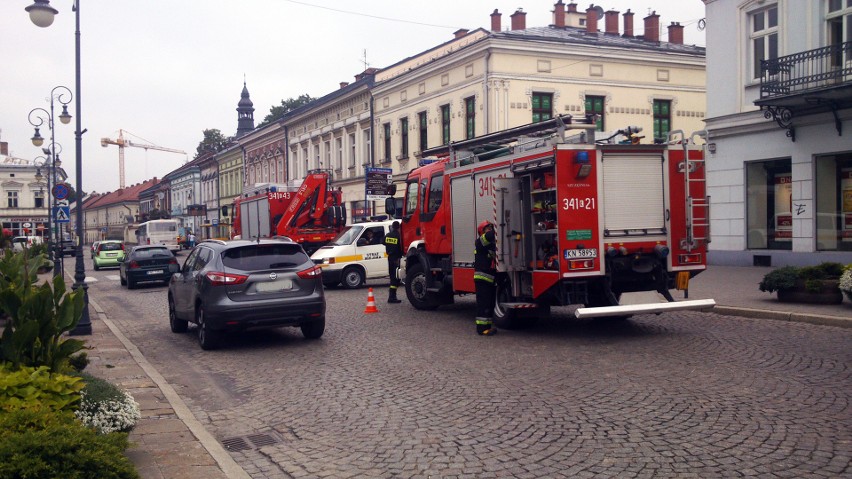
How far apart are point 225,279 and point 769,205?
16.0m

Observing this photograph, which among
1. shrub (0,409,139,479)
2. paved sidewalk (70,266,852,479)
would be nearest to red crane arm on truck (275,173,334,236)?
paved sidewalk (70,266,852,479)

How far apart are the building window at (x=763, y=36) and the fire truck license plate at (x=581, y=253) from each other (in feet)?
42.3

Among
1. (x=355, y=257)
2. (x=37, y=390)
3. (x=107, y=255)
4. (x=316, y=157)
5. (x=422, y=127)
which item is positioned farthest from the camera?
(x=316, y=157)

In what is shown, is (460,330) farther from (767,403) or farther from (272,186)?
(272,186)

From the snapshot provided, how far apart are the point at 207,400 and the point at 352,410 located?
5.60 ft

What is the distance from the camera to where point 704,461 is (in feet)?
17.1

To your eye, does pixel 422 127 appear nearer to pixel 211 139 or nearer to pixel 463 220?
pixel 463 220

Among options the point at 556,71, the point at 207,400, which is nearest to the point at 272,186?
the point at 556,71

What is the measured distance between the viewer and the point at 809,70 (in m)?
18.4

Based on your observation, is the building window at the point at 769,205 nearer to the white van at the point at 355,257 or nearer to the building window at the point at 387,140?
the white van at the point at 355,257

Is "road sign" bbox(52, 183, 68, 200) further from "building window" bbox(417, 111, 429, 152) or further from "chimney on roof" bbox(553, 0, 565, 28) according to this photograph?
"chimney on roof" bbox(553, 0, 565, 28)

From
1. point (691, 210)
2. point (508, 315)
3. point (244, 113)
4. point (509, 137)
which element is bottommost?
point (508, 315)

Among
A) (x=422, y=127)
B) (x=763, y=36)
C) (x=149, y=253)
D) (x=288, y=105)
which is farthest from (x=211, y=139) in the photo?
(x=763, y=36)

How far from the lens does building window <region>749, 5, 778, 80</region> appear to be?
2030 centimetres
